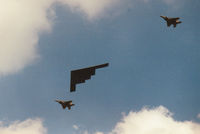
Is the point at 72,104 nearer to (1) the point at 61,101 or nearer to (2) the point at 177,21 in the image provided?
(1) the point at 61,101

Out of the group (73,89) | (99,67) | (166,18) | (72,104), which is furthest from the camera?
(166,18)

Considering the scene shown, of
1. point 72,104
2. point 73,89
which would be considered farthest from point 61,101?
point 73,89

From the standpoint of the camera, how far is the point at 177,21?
100.0ft

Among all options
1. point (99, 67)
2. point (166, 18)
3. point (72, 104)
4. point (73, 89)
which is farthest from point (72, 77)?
point (166, 18)

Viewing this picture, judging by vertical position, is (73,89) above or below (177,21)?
below

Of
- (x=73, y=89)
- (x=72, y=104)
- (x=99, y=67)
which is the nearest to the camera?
(x=99, y=67)

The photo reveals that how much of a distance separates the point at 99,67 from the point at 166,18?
1508 cm

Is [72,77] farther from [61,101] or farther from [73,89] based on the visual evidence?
[61,101]

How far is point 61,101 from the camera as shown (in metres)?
29.8

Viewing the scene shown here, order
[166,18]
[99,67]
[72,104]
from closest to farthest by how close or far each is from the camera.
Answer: [99,67] < [72,104] < [166,18]

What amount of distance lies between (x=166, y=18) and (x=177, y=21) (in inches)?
72.7

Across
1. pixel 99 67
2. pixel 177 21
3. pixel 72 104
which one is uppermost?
pixel 177 21

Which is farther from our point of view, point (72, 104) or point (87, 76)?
point (72, 104)

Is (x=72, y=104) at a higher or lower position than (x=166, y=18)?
lower
